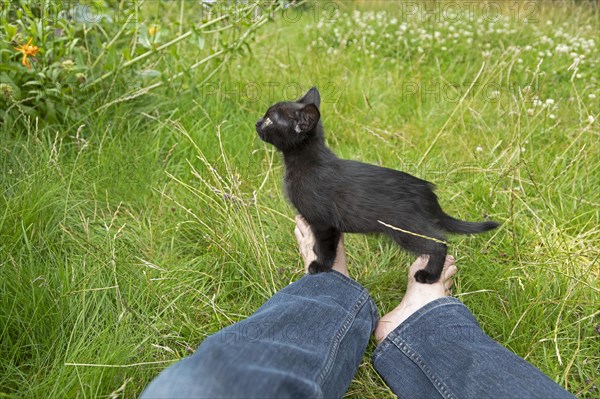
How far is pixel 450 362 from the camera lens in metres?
1.58

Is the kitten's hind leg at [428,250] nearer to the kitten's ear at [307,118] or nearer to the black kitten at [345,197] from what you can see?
the black kitten at [345,197]

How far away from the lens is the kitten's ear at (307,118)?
6.35 feet

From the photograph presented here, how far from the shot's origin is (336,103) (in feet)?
11.0

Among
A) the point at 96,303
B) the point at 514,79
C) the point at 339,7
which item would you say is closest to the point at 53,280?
the point at 96,303

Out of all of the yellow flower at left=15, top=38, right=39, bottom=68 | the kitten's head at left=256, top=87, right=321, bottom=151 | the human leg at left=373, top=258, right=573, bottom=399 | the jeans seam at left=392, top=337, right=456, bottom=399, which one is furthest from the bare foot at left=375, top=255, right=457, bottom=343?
the yellow flower at left=15, top=38, right=39, bottom=68

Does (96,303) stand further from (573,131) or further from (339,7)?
(339,7)

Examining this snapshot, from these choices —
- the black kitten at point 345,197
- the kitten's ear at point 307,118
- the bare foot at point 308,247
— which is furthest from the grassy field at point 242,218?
the kitten's ear at point 307,118

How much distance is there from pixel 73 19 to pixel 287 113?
170 centimetres

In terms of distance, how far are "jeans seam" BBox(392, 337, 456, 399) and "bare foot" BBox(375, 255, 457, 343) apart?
5.1 inches

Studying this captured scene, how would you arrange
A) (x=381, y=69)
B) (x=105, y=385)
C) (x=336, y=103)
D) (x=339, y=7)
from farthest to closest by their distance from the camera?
(x=339, y=7) → (x=381, y=69) → (x=336, y=103) → (x=105, y=385)

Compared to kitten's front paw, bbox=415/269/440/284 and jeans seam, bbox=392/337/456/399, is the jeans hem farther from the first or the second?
kitten's front paw, bbox=415/269/440/284

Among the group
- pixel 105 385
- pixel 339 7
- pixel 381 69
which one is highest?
pixel 339 7

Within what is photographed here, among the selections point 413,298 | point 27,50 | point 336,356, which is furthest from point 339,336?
point 27,50

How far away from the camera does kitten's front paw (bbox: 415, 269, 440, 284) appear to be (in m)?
2.00
